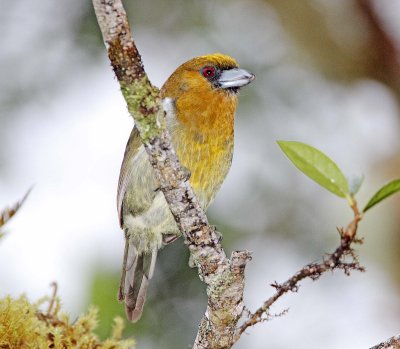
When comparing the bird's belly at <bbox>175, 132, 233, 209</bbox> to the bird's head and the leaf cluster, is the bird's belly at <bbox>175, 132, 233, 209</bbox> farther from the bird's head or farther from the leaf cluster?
the leaf cluster

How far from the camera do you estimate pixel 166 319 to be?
11.6 feet

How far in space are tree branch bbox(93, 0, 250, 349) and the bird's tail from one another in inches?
39.6

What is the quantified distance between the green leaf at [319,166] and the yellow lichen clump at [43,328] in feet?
2.40

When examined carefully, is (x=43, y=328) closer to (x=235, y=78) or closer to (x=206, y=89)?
(x=206, y=89)

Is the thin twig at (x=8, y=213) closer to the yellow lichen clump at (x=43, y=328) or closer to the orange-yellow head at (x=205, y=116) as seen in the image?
the yellow lichen clump at (x=43, y=328)

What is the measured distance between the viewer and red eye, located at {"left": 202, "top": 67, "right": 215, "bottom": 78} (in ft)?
11.8

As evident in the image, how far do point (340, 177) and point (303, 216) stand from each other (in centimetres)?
269

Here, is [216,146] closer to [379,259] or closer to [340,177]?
[379,259]

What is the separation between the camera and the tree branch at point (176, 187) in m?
1.81

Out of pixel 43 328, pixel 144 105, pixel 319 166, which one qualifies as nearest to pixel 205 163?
pixel 144 105

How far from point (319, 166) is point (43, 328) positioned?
834mm

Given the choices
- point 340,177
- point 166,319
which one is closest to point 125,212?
point 166,319

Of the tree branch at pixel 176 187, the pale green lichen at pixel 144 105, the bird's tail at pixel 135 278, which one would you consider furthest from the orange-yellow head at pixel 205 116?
the pale green lichen at pixel 144 105

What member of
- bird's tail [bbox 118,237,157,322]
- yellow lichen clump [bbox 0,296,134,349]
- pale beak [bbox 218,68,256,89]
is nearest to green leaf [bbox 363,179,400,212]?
yellow lichen clump [bbox 0,296,134,349]
